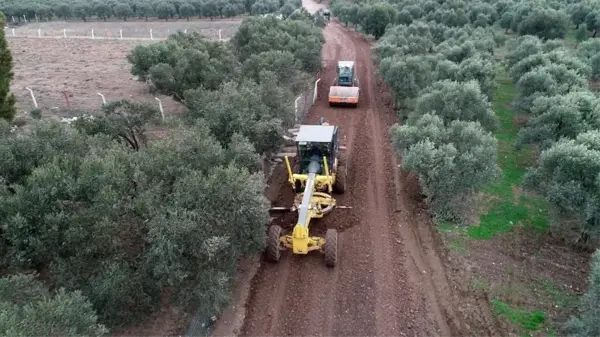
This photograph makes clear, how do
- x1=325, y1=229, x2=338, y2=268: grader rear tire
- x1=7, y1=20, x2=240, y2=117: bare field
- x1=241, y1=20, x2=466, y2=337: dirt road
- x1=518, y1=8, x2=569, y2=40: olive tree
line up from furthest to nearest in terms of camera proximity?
x1=518, y1=8, x2=569, y2=40: olive tree, x1=7, y1=20, x2=240, y2=117: bare field, x1=325, y1=229, x2=338, y2=268: grader rear tire, x1=241, y1=20, x2=466, y2=337: dirt road

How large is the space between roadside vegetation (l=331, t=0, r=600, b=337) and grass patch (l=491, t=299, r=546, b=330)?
3 cm

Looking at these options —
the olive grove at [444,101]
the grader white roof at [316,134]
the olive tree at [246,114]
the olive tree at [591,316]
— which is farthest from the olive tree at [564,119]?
the olive tree at [246,114]

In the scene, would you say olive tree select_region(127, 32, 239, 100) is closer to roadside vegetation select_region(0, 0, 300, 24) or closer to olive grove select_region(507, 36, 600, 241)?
olive grove select_region(507, 36, 600, 241)

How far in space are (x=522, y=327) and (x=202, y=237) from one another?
1051cm

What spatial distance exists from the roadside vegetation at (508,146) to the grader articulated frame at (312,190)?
11.9ft

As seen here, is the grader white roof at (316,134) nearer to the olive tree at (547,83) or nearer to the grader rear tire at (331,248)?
the grader rear tire at (331,248)

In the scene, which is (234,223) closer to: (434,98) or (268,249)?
(268,249)

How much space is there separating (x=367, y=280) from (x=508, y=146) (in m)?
17.0

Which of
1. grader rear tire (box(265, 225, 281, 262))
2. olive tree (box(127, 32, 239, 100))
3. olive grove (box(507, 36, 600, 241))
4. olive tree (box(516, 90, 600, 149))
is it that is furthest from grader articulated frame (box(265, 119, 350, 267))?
olive tree (box(516, 90, 600, 149))

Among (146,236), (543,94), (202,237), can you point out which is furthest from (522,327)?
(543,94)

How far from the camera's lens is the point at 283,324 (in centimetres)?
1383

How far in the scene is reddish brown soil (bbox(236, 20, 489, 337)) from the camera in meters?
13.7

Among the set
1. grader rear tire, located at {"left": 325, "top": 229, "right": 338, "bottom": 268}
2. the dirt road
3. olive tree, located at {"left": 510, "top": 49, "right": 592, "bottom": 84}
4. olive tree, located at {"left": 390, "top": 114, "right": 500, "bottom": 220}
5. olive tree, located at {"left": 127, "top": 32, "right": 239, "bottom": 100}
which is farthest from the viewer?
olive tree, located at {"left": 510, "top": 49, "right": 592, "bottom": 84}

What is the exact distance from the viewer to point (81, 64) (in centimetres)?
4481
